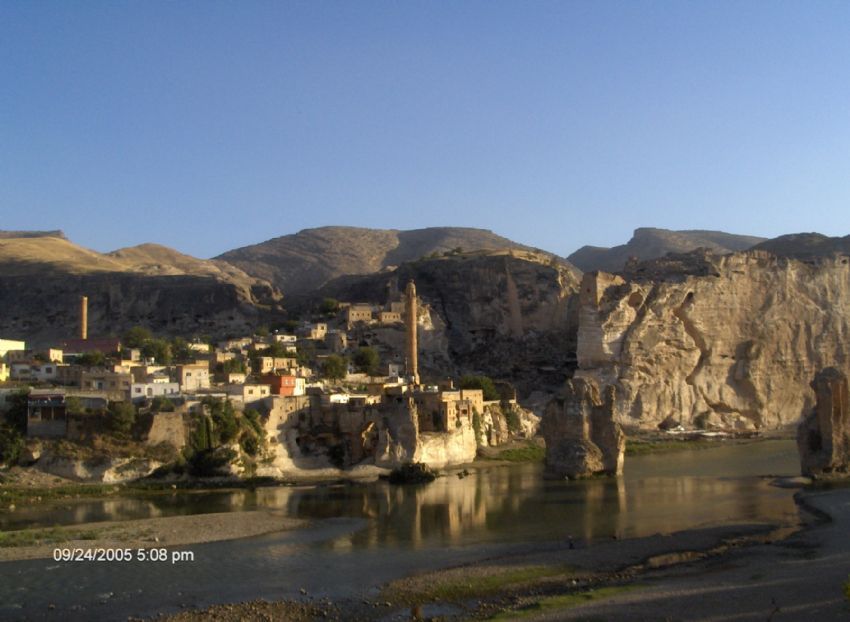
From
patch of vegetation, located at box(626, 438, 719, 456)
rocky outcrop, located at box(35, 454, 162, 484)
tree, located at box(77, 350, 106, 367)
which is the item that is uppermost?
tree, located at box(77, 350, 106, 367)

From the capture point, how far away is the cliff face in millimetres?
55312

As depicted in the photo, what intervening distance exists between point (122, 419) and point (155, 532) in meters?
9.62

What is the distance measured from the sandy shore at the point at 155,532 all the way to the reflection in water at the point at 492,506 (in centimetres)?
108

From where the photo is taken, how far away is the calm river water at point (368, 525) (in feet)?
58.0

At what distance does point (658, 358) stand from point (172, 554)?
40.1 metres

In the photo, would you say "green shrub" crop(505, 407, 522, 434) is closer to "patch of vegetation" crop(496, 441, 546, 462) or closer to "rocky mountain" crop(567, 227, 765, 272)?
"patch of vegetation" crop(496, 441, 546, 462)

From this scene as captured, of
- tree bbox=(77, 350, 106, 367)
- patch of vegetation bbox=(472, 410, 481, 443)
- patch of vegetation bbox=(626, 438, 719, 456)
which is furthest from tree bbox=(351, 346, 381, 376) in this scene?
patch of vegetation bbox=(626, 438, 719, 456)

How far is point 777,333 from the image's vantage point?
61469 mm

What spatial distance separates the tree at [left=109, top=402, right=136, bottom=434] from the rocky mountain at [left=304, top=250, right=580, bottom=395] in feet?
89.6

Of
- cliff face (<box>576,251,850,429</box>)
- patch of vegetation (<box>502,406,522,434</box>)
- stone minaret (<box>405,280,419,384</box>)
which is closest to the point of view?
patch of vegetation (<box>502,406,522,434</box>)

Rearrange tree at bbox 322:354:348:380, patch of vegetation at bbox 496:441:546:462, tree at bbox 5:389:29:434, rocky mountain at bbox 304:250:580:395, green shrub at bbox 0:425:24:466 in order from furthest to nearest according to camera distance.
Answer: rocky mountain at bbox 304:250:580:395
tree at bbox 322:354:348:380
patch of vegetation at bbox 496:441:546:462
tree at bbox 5:389:29:434
green shrub at bbox 0:425:24:466

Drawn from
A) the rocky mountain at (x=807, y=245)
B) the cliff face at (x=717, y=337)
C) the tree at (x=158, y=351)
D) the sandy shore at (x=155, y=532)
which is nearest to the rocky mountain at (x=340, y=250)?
the rocky mountain at (x=807, y=245)

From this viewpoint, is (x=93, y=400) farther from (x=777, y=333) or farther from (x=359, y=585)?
(x=777, y=333)

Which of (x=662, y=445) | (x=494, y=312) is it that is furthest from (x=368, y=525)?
(x=494, y=312)
